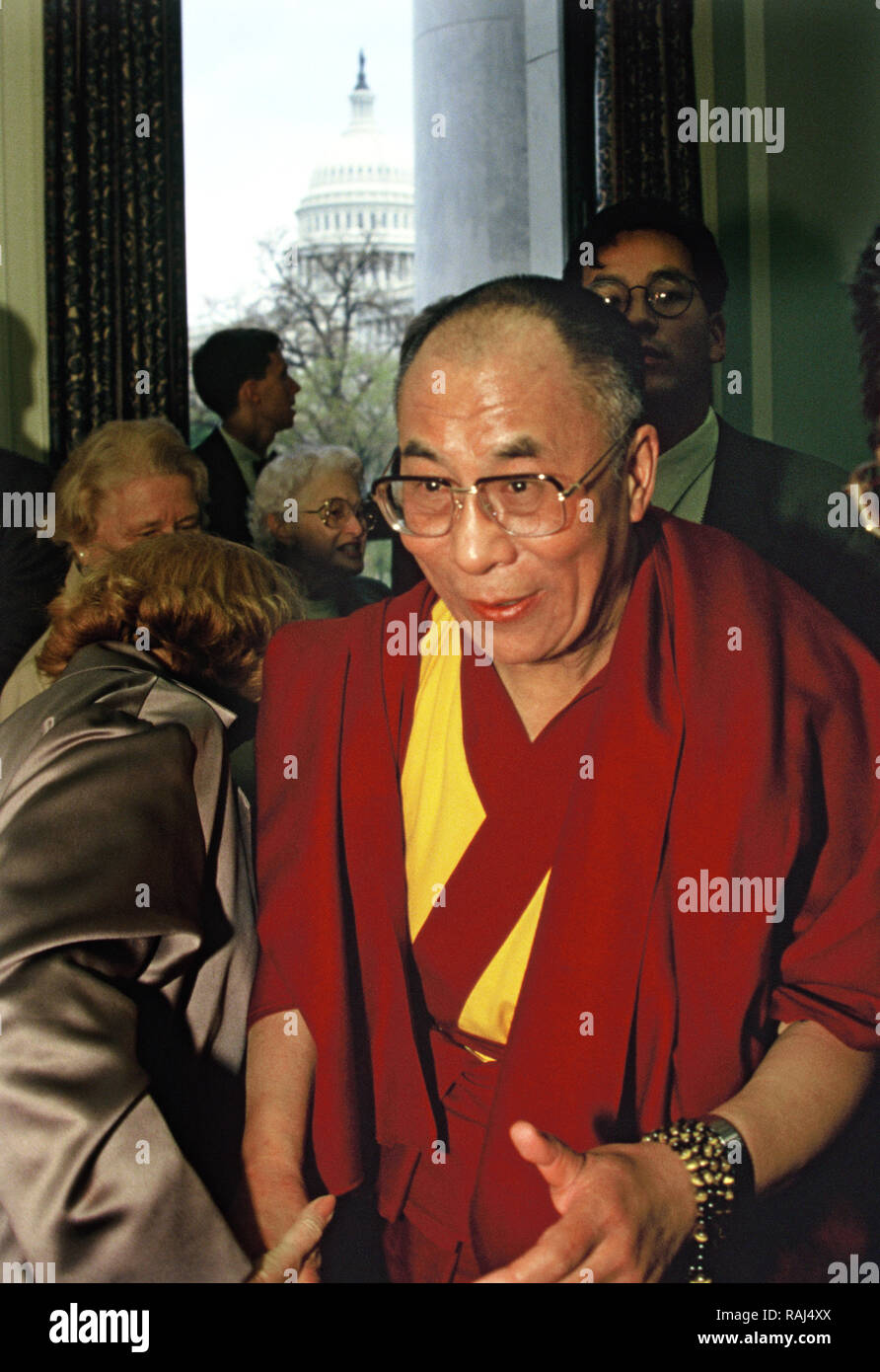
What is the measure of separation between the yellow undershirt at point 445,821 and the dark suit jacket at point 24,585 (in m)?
0.83

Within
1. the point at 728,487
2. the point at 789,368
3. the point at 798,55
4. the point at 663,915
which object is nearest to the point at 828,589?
the point at 728,487

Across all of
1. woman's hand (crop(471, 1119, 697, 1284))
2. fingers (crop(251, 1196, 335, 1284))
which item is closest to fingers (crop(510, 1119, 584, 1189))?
woman's hand (crop(471, 1119, 697, 1284))

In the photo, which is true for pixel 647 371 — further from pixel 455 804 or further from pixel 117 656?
pixel 117 656

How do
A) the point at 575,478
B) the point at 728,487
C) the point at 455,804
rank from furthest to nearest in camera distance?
1. the point at 728,487
2. the point at 455,804
3. the point at 575,478

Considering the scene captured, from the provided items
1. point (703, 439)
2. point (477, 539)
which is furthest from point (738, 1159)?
point (703, 439)

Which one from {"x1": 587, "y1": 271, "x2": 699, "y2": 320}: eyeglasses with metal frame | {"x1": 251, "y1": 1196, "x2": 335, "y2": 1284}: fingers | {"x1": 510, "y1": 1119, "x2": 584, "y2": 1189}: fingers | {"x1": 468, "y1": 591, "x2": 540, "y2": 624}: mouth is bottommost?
{"x1": 251, "y1": 1196, "x2": 335, "y2": 1284}: fingers

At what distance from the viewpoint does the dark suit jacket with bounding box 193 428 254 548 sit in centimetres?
271

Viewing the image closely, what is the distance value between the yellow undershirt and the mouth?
0.09m

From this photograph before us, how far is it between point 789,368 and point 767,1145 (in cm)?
150

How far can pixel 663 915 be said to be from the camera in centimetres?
235

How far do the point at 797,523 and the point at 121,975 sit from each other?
1531 mm

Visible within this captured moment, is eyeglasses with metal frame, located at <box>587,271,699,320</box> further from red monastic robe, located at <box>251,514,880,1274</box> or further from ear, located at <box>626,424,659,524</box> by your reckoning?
red monastic robe, located at <box>251,514,880,1274</box>

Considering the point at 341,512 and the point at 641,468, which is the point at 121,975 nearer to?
the point at 341,512

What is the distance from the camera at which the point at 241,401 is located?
2.87 metres
